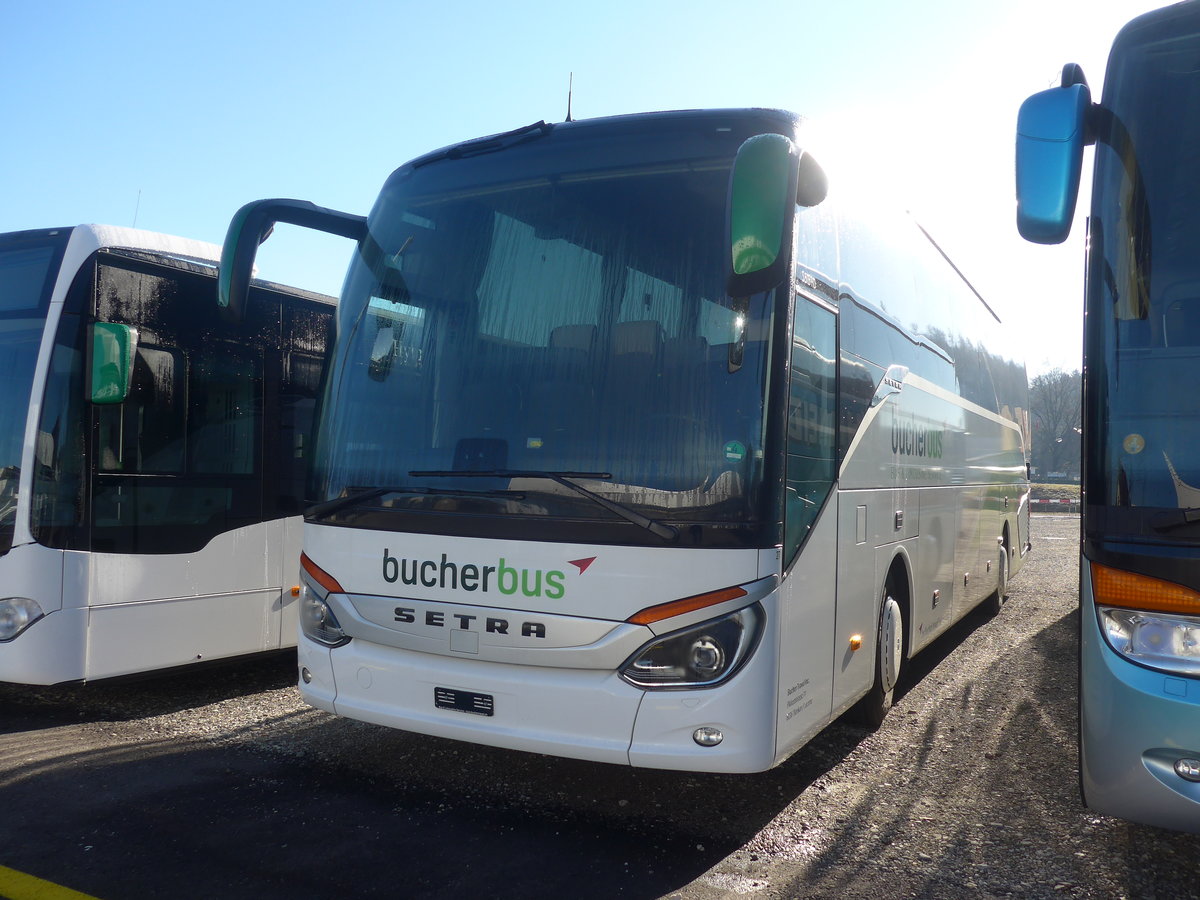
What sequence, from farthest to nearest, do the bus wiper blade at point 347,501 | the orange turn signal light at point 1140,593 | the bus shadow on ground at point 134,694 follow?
the bus shadow on ground at point 134,694 → the bus wiper blade at point 347,501 → the orange turn signal light at point 1140,593

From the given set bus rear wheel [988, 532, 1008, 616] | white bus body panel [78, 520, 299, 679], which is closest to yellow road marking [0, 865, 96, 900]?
white bus body panel [78, 520, 299, 679]

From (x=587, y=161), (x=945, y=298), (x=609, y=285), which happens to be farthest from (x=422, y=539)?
(x=945, y=298)

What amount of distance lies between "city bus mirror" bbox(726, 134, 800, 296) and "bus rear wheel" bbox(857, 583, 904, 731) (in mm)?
2773

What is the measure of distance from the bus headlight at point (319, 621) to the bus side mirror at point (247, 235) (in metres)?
1.43

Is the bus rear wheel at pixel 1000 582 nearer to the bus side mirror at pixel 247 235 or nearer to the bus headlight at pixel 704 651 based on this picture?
the bus headlight at pixel 704 651

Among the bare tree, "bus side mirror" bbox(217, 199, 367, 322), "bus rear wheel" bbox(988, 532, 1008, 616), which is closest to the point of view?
"bus side mirror" bbox(217, 199, 367, 322)

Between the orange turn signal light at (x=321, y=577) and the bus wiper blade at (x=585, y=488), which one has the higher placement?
the bus wiper blade at (x=585, y=488)

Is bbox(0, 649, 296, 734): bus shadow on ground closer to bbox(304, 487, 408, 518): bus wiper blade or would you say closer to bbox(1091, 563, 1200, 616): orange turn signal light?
bbox(304, 487, 408, 518): bus wiper blade

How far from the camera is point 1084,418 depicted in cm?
341

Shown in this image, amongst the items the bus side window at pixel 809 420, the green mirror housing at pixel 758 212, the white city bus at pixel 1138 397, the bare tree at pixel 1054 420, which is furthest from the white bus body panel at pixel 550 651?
the bare tree at pixel 1054 420

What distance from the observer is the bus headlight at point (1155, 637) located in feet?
10.2

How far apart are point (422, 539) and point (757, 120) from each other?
89.9 inches

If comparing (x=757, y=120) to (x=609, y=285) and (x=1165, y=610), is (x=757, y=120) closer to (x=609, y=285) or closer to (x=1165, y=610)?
(x=609, y=285)

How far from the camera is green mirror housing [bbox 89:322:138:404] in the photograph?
5.55m
